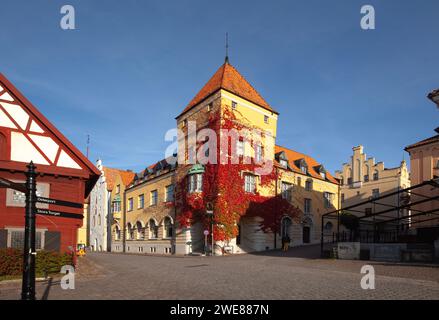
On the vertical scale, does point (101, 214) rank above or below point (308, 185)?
below

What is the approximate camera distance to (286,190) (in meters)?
37.5

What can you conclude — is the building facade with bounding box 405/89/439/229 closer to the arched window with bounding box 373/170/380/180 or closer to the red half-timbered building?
the arched window with bounding box 373/170/380/180

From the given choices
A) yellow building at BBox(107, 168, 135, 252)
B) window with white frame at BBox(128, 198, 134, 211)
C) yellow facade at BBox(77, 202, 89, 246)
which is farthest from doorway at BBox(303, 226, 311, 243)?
yellow facade at BBox(77, 202, 89, 246)

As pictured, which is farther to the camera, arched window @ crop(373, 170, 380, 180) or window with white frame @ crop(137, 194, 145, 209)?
arched window @ crop(373, 170, 380, 180)

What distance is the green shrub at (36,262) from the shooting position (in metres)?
14.4

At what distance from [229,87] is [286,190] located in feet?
37.9

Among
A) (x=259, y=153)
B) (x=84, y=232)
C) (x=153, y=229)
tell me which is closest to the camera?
(x=259, y=153)

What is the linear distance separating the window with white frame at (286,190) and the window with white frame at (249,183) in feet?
14.6

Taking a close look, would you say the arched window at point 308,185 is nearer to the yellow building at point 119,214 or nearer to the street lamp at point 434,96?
the street lamp at point 434,96

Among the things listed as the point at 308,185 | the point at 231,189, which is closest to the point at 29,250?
the point at 231,189

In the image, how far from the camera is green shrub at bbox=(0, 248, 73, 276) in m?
14.4

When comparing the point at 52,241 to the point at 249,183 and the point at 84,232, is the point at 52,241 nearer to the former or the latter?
the point at 249,183
